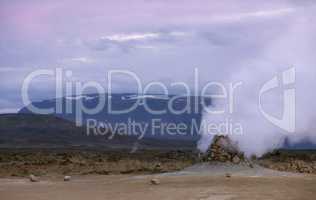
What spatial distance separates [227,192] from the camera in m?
20.3

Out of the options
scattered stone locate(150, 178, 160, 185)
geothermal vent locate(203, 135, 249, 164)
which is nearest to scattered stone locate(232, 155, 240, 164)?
geothermal vent locate(203, 135, 249, 164)

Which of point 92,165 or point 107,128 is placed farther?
point 107,128

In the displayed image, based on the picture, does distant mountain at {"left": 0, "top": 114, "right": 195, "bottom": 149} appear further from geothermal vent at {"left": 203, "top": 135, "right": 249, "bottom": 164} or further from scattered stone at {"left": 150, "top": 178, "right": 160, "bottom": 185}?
scattered stone at {"left": 150, "top": 178, "right": 160, "bottom": 185}

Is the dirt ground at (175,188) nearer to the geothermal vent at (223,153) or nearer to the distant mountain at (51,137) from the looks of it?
the geothermal vent at (223,153)

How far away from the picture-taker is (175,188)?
2131cm

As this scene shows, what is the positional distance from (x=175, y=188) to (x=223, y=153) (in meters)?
6.71

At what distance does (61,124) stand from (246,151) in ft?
289

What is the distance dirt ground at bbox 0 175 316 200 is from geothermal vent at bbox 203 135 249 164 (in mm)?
3239

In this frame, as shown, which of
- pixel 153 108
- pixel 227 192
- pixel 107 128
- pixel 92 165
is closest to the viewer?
pixel 227 192

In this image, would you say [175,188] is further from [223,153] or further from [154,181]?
[223,153]

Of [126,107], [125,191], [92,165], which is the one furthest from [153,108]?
[125,191]

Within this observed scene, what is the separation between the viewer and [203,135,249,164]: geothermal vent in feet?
90.3

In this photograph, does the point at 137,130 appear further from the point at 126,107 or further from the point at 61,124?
the point at 126,107

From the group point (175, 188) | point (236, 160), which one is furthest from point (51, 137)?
point (175, 188)
